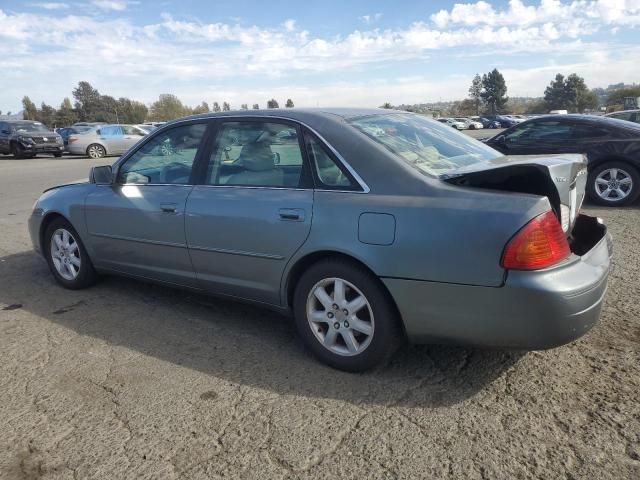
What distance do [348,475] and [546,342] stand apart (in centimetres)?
117

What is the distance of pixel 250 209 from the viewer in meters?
3.35

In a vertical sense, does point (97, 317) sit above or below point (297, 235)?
below

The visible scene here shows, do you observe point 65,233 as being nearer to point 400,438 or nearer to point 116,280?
point 116,280

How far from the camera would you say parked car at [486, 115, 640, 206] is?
304 inches

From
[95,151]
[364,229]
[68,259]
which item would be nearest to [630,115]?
[364,229]

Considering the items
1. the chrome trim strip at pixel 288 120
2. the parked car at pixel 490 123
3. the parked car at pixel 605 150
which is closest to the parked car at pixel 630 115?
the parked car at pixel 605 150

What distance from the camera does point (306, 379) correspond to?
3051 millimetres

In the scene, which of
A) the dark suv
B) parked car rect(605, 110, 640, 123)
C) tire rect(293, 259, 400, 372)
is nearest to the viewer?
tire rect(293, 259, 400, 372)

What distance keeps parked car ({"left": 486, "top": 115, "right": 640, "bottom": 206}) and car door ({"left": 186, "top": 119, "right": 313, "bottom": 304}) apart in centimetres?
585

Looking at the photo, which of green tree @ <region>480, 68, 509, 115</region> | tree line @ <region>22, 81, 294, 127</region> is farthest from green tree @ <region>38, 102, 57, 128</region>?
green tree @ <region>480, 68, 509, 115</region>

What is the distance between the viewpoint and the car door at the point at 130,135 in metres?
23.8

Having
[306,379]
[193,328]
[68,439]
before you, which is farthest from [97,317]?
[306,379]

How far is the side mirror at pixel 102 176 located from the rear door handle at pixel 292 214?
1.91m

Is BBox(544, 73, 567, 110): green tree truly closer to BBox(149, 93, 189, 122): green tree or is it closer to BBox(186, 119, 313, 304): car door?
BBox(149, 93, 189, 122): green tree
